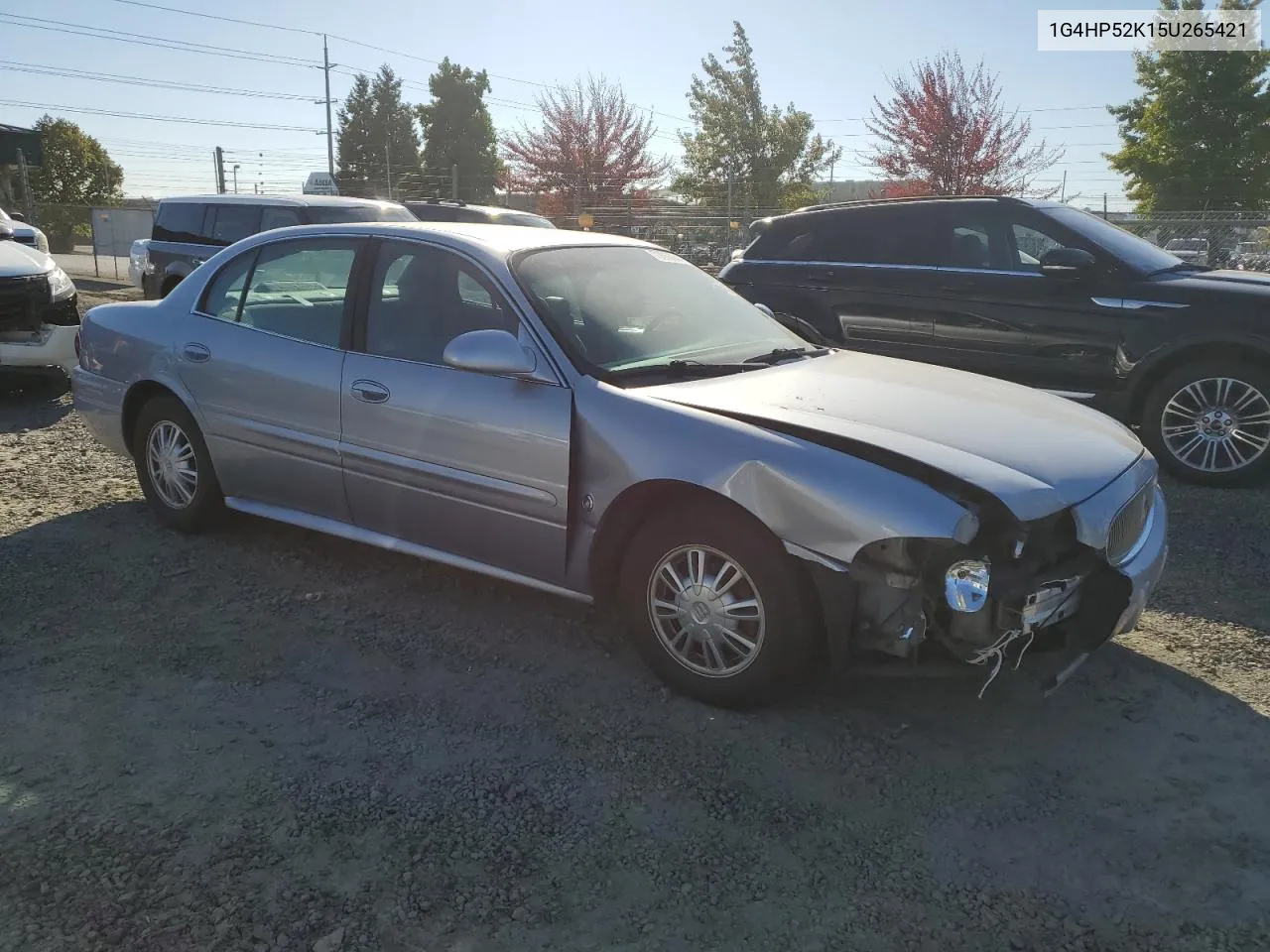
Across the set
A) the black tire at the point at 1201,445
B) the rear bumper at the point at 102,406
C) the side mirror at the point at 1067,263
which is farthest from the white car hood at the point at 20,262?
the black tire at the point at 1201,445

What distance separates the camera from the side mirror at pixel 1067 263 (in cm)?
657

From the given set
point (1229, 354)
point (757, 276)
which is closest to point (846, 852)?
point (1229, 354)

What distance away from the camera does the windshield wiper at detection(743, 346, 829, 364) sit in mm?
4074

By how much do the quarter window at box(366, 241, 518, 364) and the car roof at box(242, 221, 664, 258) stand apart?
78mm

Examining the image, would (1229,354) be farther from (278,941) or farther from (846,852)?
(278,941)

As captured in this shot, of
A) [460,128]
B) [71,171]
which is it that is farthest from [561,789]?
[460,128]

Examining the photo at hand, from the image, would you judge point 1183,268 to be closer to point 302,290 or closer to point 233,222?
point 302,290

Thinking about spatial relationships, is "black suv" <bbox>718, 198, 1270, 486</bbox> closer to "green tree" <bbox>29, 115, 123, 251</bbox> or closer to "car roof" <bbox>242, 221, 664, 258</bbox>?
"car roof" <bbox>242, 221, 664, 258</bbox>

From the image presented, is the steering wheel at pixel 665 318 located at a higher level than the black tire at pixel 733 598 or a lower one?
higher

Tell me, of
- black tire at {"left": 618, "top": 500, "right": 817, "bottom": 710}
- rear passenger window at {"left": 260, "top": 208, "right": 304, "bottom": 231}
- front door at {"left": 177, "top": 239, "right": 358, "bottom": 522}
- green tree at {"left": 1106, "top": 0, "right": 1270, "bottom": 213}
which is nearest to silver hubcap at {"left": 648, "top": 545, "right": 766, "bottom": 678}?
black tire at {"left": 618, "top": 500, "right": 817, "bottom": 710}

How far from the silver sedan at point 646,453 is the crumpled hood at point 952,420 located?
14 mm

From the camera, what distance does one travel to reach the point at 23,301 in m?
8.09

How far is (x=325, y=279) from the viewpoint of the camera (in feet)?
14.6

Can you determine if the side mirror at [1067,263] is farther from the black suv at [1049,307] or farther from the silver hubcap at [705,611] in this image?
the silver hubcap at [705,611]
